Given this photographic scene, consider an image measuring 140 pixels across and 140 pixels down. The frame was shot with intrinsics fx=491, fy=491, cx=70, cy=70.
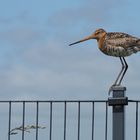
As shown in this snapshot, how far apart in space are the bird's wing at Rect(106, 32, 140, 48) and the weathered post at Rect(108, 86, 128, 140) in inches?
28.6

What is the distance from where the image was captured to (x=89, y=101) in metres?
6.77

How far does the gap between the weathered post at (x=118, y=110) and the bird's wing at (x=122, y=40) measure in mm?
727

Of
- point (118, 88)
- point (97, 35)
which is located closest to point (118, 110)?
point (118, 88)

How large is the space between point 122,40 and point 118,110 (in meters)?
1.03

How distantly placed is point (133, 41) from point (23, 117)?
190 cm

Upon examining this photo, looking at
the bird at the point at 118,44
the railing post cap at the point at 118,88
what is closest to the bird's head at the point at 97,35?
the bird at the point at 118,44

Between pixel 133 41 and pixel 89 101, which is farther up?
pixel 133 41

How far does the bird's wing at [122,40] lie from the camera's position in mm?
6941

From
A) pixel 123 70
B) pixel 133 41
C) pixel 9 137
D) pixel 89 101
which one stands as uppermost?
pixel 133 41

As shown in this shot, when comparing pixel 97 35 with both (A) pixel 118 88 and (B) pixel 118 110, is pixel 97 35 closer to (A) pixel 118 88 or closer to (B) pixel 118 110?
(A) pixel 118 88

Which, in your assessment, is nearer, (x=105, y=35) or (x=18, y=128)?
(x=18, y=128)

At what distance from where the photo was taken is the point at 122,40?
6.97m

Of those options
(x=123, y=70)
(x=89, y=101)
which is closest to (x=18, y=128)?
(x=89, y=101)

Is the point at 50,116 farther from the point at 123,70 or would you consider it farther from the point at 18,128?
the point at 123,70
